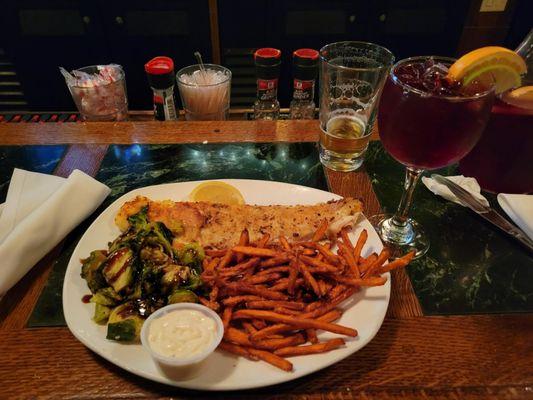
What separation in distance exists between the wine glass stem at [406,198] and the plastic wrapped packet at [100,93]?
6.51 feet

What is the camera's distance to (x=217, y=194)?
198cm

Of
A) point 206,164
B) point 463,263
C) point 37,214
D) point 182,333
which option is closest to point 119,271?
point 182,333

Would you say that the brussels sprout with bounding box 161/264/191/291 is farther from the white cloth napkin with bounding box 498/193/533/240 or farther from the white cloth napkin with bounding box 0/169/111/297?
the white cloth napkin with bounding box 498/193/533/240

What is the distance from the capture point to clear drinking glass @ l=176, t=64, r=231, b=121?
105 inches

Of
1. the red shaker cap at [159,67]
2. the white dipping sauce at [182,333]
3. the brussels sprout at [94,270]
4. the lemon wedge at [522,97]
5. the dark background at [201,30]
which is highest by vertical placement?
the lemon wedge at [522,97]

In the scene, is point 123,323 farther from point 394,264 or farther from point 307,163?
point 307,163

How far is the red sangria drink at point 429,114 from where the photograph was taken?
145 centimetres

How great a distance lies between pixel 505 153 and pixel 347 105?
0.80m

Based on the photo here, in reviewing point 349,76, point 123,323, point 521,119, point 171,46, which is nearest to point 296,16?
point 171,46

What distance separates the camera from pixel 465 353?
137cm

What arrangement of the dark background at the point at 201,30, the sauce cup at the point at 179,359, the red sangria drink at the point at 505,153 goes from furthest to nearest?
the dark background at the point at 201,30, the red sangria drink at the point at 505,153, the sauce cup at the point at 179,359

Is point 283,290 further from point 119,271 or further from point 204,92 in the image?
point 204,92

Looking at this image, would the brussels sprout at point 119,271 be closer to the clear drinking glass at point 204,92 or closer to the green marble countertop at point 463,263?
the green marble countertop at point 463,263

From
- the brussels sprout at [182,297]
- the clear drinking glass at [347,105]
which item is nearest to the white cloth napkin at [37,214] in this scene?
the brussels sprout at [182,297]
